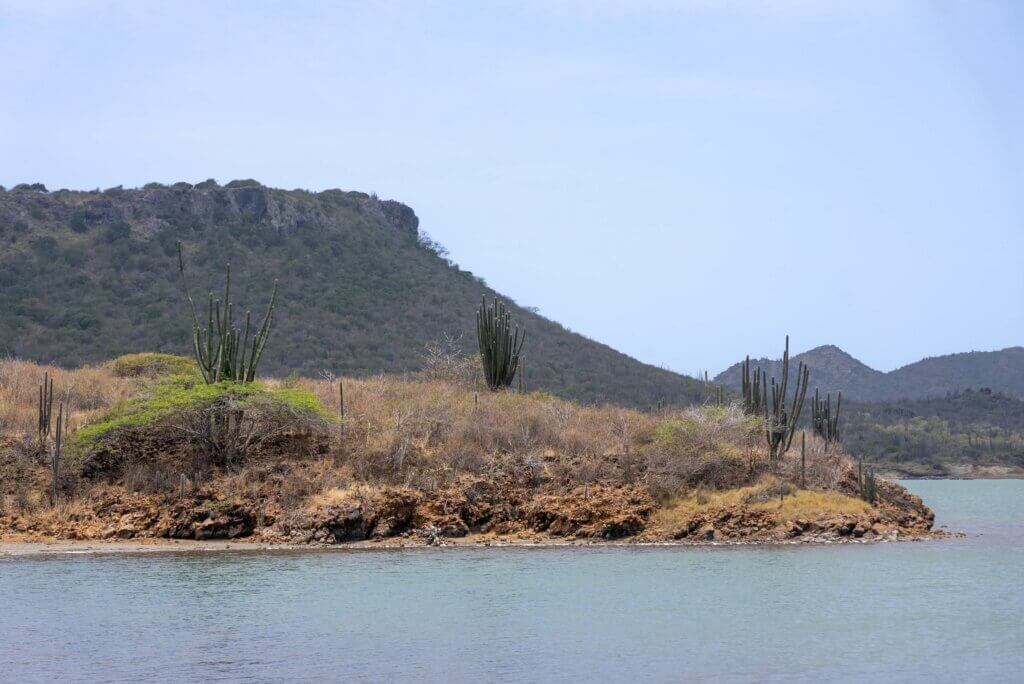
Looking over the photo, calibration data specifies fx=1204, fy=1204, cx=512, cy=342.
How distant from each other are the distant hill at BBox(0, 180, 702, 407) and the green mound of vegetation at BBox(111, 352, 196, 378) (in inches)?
840

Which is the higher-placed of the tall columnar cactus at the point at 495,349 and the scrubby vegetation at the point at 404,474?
the tall columnar cactus at the point at 495,349

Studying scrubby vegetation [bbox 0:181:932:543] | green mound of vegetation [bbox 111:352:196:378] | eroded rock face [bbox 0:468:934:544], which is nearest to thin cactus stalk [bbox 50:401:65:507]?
scrubby vegetation [bbox 0:181:932:543]

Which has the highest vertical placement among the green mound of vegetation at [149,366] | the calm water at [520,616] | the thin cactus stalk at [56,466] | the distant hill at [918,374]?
the distant hill at [918,374]

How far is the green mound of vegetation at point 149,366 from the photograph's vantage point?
39.1 meters

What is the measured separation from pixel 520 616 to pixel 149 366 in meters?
24.1

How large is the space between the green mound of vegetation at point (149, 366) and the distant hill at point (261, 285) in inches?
840

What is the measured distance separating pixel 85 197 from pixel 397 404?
60.2 m

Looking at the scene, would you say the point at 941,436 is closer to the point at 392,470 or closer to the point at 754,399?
the point at 754,399

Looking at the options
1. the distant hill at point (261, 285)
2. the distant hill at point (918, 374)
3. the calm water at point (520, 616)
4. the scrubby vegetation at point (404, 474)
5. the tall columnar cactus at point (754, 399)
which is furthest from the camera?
the distant hill at point (918, 374)

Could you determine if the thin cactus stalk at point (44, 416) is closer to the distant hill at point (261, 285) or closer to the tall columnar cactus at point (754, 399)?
the tall columnar cactus at point (754, 399)

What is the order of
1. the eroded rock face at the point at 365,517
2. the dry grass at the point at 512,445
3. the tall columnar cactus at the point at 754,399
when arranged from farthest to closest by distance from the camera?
1. the tall columnar cactus at the point at 754,399
2. the dry grass at the point at 512,445
3. the eroded rock face at the point at 365,517

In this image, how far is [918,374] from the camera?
17812cm

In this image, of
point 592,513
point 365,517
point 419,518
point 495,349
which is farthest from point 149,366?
point 592,513

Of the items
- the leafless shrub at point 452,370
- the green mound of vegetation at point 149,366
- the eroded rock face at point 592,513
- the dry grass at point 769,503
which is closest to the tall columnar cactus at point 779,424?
the dry grass at point 769,503
